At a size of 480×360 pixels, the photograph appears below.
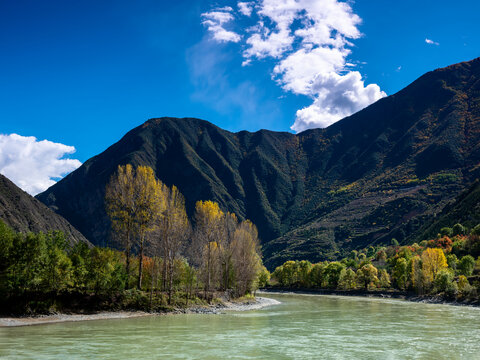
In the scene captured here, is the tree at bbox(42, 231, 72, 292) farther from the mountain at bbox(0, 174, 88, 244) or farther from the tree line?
the mountain at bbox(0, 174, 88, 244)

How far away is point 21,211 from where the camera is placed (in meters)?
132

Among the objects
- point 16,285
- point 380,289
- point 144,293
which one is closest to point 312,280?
point 380,289

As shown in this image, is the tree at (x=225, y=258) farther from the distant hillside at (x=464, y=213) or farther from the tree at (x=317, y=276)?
the distant hillside at (x=464, y=213)

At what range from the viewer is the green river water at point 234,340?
25250 mm

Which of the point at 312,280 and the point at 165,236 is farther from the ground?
the point at 165,236

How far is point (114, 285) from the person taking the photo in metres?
46.9

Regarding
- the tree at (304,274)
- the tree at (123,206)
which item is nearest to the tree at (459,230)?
the tree at (304,274)

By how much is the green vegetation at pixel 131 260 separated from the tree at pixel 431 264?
46378 mm

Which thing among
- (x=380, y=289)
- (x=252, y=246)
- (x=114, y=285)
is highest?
(x=252, y=246)

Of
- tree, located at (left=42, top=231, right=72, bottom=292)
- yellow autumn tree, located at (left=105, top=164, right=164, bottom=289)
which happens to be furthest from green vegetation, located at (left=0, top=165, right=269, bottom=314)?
yellow autumn tree, located at (left=105, top=164, right=164, bottom=289)

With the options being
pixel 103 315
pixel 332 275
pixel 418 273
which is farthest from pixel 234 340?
pixel 332 275

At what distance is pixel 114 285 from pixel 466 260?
91.5 meters

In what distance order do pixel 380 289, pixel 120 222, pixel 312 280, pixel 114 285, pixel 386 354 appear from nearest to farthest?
pixel 386 354 < pixel 114 285 < pixel 120 222 < pixel 380 289 < pixel 312 280

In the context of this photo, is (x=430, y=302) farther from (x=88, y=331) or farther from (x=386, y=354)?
(x=88, y=331)
